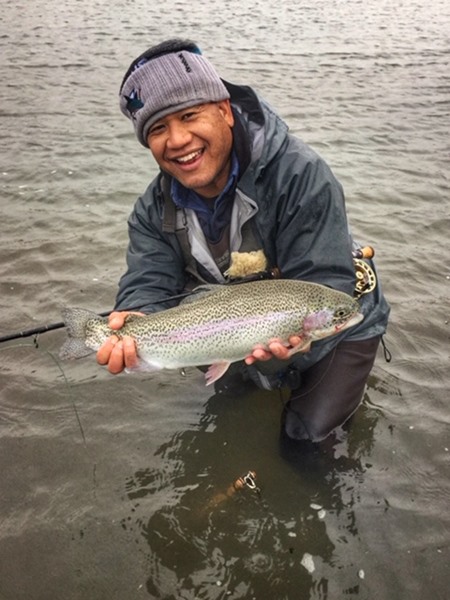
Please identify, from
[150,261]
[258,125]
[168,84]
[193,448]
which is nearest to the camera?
[168,84]

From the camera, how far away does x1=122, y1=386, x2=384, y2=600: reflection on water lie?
327 centimetres

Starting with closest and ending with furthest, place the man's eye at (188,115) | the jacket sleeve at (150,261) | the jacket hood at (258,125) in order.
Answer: the man's eye at (188,115) → the jacket hood at (258,125) → the jacket sleeve at (150,261)

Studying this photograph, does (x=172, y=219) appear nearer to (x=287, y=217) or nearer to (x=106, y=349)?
(x=287, y=217)

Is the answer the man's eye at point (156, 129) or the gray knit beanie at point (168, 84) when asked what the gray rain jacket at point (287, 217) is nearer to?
the gray knit beanie at point (168, 84)

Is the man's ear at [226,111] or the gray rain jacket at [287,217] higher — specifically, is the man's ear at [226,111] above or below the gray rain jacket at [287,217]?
above

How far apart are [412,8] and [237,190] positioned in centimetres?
2528

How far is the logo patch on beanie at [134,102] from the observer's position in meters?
3.32

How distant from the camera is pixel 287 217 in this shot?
3.45 m

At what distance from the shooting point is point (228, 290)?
3309 millimetres

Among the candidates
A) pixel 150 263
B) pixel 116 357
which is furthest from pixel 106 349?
pixel 150 263

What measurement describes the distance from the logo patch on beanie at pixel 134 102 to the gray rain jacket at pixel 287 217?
613 mm

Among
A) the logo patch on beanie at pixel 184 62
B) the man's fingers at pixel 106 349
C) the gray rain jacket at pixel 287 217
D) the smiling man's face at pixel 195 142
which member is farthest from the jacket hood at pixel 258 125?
the man's fingers at pixel 106 349

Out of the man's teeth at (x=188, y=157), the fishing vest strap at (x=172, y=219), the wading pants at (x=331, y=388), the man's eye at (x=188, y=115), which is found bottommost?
the wading pants at (x=331, y=388)

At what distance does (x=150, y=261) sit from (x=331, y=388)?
1529 millimetres
